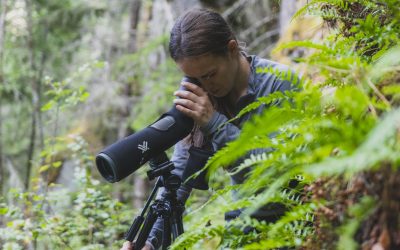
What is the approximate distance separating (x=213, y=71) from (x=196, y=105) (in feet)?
0.78

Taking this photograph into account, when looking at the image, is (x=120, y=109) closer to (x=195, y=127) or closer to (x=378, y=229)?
(x=195, y=127)

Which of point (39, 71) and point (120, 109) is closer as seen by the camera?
point (39, 71)

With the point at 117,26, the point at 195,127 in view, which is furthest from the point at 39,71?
the point at 195,127

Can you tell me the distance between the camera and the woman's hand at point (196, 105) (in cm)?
199

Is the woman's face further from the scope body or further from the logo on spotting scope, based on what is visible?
the logo on spotting scope

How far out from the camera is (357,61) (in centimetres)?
98

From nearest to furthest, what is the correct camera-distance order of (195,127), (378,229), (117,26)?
(378,229) → (195,127) → (117,26)

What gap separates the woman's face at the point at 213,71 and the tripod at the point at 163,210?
40cm

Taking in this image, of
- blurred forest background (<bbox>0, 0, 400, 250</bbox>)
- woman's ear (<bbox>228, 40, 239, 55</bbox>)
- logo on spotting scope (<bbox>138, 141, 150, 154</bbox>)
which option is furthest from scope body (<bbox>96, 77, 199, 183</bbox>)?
woman's ear (<bbox>228, 40, 239, 55</bbox>)

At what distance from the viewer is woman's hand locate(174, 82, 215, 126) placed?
199 centimetres

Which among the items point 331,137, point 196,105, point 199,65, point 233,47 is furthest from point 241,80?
point 331,137

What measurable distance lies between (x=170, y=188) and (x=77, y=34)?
762 centimetres

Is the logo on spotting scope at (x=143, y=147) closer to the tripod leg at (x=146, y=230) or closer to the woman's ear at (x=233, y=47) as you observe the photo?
the tripod leg at (x=146, y=230)

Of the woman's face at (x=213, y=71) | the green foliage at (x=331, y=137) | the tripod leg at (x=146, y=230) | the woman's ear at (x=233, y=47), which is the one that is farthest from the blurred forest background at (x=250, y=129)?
the woman's face at (x=213, y=71)
